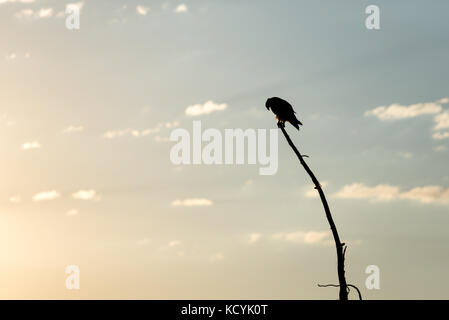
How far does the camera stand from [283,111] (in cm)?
Result: 1727

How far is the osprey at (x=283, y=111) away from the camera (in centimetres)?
1727

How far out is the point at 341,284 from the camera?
11844 mm

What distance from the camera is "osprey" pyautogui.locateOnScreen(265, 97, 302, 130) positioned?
56.6ft
